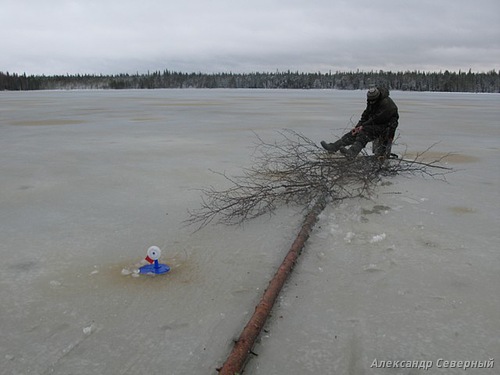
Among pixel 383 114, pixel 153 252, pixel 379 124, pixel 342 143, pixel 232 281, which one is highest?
pixel 383 114

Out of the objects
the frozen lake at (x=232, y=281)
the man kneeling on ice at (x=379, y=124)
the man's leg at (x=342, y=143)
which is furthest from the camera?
the man's leg at (x=342, y=143)

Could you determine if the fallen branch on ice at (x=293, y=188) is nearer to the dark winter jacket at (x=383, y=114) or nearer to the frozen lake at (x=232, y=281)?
the frozen lake at (x=232, y=281)

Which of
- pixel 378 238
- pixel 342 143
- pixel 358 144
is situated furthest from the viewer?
pixel 342 143

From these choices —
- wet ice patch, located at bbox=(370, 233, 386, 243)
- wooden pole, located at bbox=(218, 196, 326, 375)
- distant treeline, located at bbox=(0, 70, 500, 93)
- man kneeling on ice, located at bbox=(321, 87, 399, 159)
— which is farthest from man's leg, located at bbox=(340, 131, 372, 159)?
distant treeline, located at bbox=(0, 70, 500, 93)

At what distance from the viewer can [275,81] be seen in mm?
143250

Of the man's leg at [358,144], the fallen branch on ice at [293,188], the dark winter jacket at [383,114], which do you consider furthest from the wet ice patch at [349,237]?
the dark winter jacket at [383,114]

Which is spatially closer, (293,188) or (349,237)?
(349,237)

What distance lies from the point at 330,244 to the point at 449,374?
1.77m

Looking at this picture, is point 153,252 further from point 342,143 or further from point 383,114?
point 383,114

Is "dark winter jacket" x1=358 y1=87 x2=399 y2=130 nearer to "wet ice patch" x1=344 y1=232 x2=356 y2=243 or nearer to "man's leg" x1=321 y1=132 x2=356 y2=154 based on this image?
"man's leg" x1=321 y1=132 x2=356 y2=154

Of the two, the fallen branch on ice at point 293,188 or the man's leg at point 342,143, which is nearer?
the fallen branch on ice at point 293,188

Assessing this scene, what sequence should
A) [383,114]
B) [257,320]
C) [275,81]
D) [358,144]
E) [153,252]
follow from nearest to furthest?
1. [257,320]
2. [153,252]
3. [358,144]
4. [383,114]
5. [275,81]

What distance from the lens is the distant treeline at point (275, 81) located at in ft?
372

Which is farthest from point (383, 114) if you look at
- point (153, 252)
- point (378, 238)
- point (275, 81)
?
point (275, 81)
